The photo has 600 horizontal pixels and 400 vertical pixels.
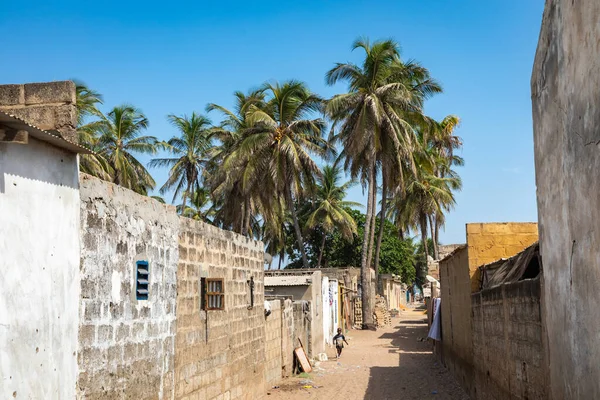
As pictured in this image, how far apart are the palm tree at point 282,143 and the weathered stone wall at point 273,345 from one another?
48.3 feet

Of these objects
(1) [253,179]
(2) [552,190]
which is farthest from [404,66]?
(2) [552,190]

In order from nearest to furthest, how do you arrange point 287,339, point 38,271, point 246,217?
point 38,271 < point 287,339 < point 246,217

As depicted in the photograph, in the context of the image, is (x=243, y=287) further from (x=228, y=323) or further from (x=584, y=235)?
(x=584, y=235)

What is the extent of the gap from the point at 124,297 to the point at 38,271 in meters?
1.68

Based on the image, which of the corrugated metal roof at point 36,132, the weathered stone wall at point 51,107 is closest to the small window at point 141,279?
the weathered stone wall at point 51,107

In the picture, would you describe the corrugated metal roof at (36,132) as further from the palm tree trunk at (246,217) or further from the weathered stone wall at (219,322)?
the palm tree trunk at (246,217)

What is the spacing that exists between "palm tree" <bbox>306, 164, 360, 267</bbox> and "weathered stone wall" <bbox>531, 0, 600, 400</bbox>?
3506 centimetres

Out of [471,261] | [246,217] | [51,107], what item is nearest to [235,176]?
[246,217]

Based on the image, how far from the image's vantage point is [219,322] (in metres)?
9.61

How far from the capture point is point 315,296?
74.7 ft

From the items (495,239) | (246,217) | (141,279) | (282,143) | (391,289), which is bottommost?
(391,289)

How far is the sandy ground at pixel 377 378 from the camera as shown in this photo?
45.1 ft

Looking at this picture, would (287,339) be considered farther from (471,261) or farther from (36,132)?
(36,132)

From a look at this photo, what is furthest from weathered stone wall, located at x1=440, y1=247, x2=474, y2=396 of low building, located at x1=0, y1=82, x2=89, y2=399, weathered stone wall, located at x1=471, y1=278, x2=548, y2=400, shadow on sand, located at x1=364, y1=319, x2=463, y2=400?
low building, located at x1=0, y1=82, x2=89, y2=399
